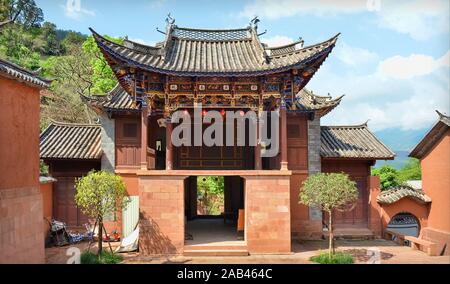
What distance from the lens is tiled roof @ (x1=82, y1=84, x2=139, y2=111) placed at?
45.5 ft

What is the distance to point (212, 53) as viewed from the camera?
→ 45.5 feet

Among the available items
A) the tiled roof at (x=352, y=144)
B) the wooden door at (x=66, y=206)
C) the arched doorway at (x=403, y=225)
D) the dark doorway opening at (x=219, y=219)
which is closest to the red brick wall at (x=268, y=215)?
the dark doorway opening at (x=219, y=219)

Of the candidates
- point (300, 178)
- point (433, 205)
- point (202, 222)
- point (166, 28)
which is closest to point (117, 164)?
point (202, 222)

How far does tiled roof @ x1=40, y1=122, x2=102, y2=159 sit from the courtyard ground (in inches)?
136

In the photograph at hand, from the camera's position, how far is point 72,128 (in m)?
15.6

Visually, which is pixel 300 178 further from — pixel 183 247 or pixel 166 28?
pixel 166 28

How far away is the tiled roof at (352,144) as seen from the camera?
14500 mm

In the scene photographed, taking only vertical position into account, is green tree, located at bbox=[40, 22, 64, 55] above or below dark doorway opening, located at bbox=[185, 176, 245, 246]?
above

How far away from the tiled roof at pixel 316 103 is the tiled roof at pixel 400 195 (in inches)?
162

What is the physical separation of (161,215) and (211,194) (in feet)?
46.7

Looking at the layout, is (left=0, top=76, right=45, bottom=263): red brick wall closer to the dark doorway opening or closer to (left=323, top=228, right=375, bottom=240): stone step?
the dark doorway opening

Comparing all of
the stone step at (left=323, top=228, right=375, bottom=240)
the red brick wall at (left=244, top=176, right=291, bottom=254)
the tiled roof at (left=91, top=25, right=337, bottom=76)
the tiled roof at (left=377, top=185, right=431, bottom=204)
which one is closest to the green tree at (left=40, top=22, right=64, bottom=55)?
the tiled roof at (left=91, top=25, right=337, bottom=76)

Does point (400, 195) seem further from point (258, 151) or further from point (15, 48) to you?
point (15, 48)
